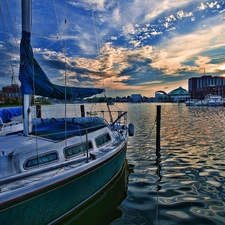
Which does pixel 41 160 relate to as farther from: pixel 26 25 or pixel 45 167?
pixel 26 25

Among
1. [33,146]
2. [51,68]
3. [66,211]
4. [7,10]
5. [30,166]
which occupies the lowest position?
[66,211]

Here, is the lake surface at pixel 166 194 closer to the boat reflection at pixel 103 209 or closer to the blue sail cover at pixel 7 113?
the boat reflection at pixel 103 209

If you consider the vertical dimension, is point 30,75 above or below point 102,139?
above

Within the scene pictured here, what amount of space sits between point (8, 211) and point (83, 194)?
8.60 ft

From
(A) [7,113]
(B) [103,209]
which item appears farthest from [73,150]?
(A) [7,113]

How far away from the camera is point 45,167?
20.5ft

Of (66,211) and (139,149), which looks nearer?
(66,211)

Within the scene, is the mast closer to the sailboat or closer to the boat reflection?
the sailboat

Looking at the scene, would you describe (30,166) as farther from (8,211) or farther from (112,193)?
(112,193)

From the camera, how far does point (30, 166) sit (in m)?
6.14

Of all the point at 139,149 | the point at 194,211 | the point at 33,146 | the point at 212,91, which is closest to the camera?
the point at 33,146

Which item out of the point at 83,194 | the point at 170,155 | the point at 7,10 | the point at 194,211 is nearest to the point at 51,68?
the point at 7,10

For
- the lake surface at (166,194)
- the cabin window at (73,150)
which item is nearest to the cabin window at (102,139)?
the cabin window at (73,150)

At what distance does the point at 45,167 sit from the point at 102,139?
3.68 m
